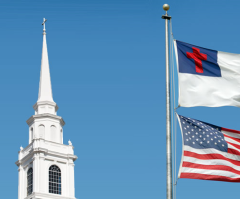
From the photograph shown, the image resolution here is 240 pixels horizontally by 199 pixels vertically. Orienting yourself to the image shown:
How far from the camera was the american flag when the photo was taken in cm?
2164

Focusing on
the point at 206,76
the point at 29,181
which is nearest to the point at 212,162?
the point at 206,76

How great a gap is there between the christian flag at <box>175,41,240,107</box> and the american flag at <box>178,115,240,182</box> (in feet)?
2.95

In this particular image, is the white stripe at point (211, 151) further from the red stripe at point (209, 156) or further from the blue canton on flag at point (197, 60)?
the blue canton on flag at point (197, 60)

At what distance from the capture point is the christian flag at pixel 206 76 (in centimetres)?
2283

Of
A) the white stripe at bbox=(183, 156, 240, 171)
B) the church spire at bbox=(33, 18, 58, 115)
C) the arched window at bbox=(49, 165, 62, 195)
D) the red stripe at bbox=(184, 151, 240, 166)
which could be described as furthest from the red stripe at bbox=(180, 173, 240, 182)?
the church spire at bbox=(33, 18, 58, 115)

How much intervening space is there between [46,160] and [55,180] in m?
2.32

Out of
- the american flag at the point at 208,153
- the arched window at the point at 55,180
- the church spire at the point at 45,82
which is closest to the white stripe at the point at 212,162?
the american flag at the point at 208,153

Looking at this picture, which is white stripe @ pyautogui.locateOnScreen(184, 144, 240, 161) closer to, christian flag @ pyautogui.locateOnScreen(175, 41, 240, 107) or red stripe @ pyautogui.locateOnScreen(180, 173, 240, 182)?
red stripe @ pyautogui.locateOnScreen(180, 173, 240, 182)

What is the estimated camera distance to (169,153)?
20812 mm

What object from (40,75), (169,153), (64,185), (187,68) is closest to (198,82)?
(187,68)

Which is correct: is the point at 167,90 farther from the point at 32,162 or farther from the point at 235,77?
the point at 32,162

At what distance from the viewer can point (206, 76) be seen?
23359mm

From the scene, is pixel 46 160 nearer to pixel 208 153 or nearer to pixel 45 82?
pixel 45 82

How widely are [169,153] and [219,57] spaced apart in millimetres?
5017
